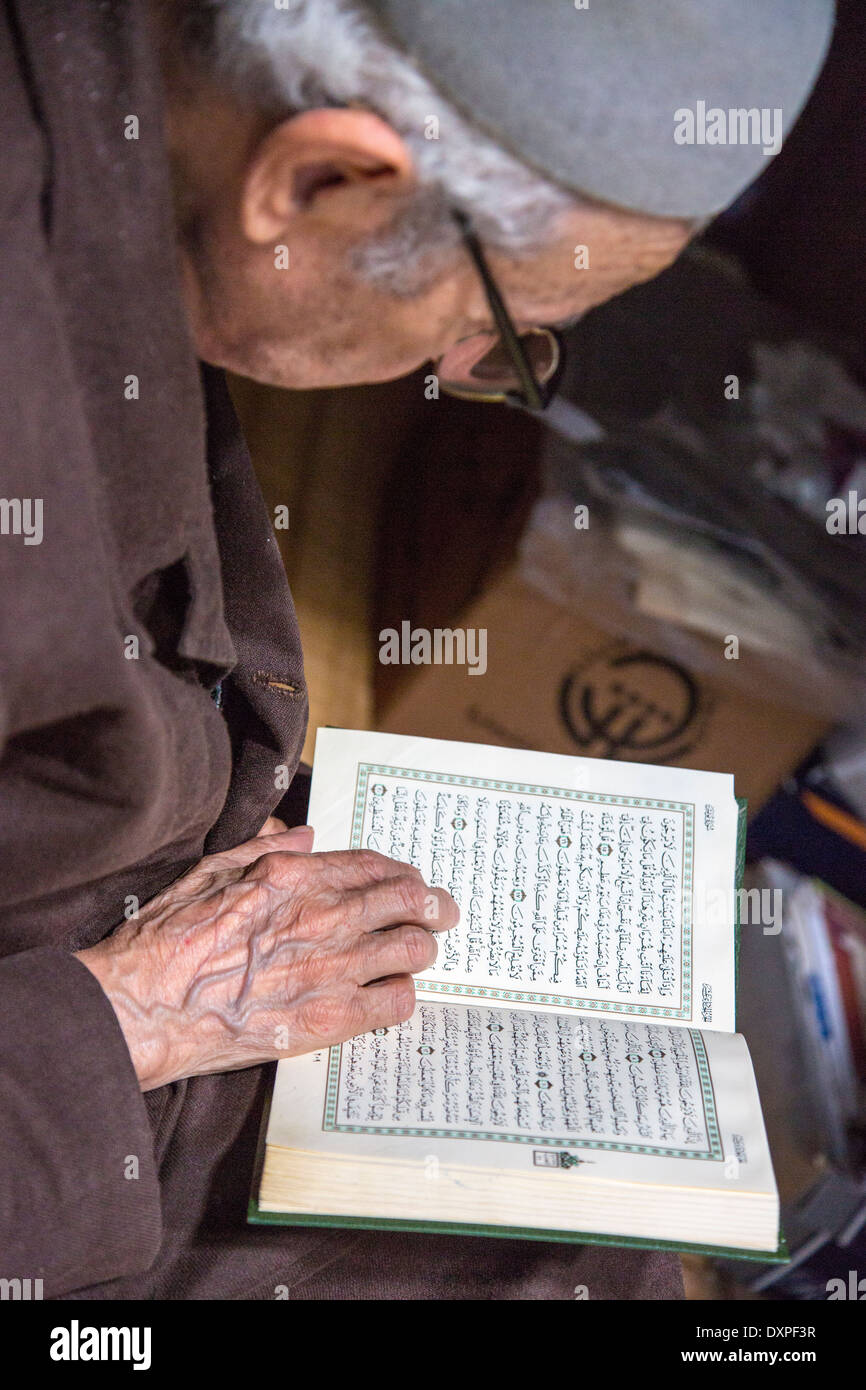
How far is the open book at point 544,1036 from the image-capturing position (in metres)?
0.74

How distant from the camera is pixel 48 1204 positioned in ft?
2.22

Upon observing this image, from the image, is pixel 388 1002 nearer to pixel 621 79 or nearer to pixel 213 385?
pixel 213 385

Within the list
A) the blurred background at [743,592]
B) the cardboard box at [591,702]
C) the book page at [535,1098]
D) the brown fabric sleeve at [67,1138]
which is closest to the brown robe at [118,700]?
the brown fabric sleeve at [67,1138]

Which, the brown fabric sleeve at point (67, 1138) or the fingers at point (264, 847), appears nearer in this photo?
the brown fabric sleeve at point (67, 1138)

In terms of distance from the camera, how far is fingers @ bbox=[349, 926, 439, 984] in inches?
32.5

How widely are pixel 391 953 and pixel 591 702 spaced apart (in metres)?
0.82

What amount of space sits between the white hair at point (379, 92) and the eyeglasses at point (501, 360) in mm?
21

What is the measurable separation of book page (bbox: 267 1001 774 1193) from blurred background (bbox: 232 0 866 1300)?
1.97 ft

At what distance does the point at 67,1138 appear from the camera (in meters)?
0.68

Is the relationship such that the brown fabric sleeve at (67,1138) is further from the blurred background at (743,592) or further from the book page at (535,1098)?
the blurred background at (743,592)

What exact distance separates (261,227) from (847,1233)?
136 cm

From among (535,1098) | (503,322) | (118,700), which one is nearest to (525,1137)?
(535,1098)

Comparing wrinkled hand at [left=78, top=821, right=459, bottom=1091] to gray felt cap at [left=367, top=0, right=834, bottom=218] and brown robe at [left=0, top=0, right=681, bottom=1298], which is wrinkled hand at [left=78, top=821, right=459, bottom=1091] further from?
gray felt cap at [left=367, top=0, right=834, bottom=218]
